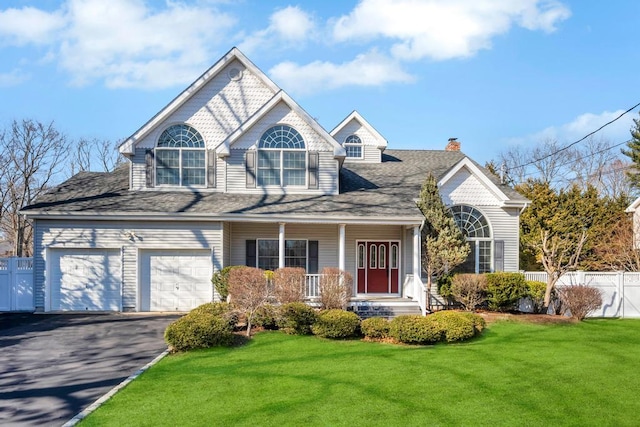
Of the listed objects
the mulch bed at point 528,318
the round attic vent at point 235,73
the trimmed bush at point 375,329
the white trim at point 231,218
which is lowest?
the mulch bed at point 528,318

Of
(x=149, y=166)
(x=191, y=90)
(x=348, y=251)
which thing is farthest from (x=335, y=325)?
(x=191, y=90)

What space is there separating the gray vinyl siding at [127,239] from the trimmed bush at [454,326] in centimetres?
763

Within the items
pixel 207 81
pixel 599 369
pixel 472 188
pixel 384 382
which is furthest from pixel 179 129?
pixel 599 369

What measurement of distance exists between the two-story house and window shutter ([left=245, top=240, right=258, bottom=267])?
4cm

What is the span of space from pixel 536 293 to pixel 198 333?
1107cm

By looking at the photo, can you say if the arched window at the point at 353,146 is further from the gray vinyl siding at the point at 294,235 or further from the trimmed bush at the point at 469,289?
the trimmed bush at the point at 469,289

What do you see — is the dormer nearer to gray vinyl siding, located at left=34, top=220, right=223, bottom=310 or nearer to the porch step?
the porch step

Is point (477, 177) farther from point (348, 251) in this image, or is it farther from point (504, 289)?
point (348, 251)

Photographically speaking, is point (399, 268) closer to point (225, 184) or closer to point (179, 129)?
point (225, 184)

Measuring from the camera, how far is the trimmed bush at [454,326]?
11164 millimetres

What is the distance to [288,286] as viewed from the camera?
42.3 feet

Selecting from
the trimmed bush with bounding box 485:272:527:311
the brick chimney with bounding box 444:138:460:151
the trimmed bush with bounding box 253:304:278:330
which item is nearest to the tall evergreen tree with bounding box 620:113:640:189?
the brick chimney with bounding box 444:138:460:151

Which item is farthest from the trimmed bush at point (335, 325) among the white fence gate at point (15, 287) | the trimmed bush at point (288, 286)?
the white fence gate at point (15, 287)

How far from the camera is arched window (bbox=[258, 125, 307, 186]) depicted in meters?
16.8
